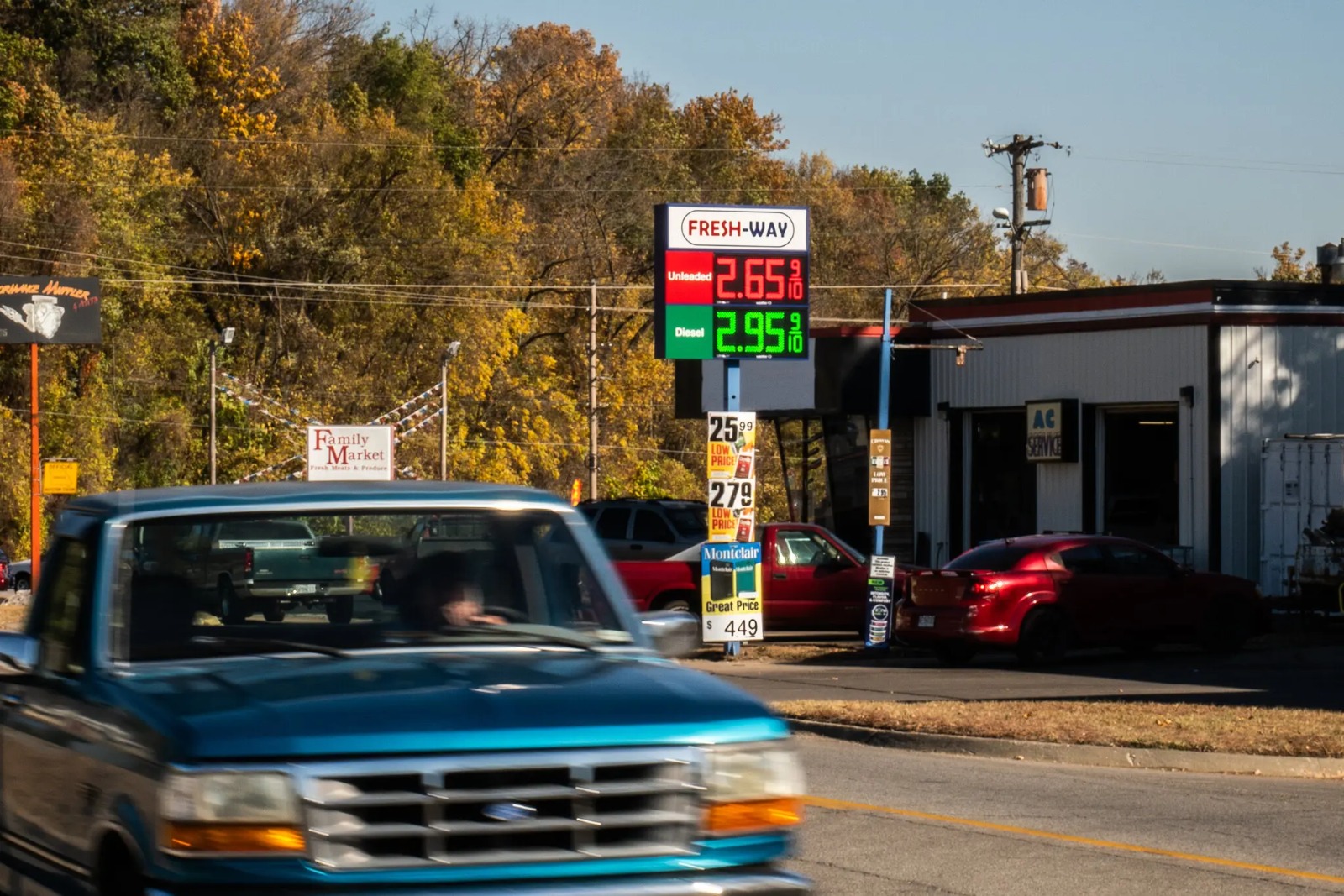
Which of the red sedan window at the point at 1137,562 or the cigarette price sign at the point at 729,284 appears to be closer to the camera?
the cigarette price sign at the point at 729,284

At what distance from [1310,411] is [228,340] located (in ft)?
106

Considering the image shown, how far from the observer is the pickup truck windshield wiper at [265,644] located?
572 centimetres

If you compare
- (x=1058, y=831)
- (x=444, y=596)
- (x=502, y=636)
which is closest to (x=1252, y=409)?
(x=1058, y=831)

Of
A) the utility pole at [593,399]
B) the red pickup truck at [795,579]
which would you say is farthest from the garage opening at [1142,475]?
the utility pole at [593,399]

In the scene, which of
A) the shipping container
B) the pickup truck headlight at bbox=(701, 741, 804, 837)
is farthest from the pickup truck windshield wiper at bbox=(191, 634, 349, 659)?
the shipping container

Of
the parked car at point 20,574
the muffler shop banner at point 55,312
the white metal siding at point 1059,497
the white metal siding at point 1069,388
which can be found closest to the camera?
the white metal siding at point 1069,388

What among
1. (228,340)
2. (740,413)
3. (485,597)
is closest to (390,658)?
(485,597)

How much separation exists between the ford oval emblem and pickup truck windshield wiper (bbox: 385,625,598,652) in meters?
1.16

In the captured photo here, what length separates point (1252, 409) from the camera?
30172mm

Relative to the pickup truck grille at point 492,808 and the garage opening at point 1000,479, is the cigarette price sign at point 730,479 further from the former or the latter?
the pickup truck grille at point 492,808

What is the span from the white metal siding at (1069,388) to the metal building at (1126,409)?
0.10ft

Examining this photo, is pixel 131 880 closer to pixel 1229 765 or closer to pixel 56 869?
pixel 56 869

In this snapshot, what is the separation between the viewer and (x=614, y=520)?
27344 mm

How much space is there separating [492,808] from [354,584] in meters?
1.63
